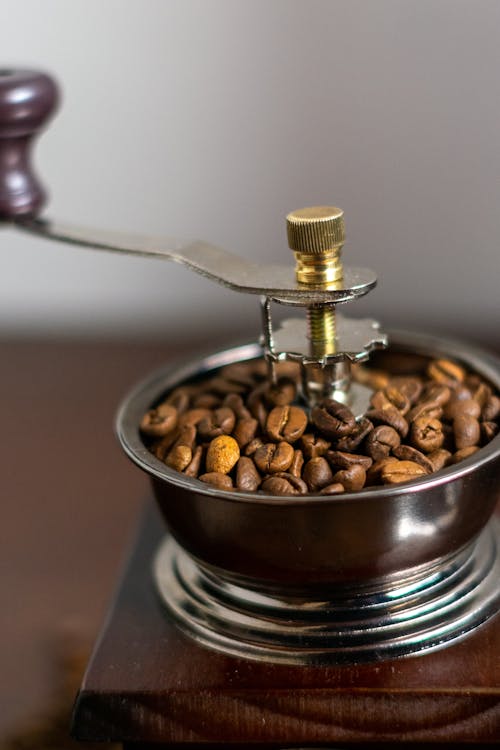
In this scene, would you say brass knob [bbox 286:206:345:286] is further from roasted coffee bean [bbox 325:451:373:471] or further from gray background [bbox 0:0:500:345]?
gray background [bbox 0:0:500:345]

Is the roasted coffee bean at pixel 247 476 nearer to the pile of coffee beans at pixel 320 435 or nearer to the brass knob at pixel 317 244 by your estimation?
the pile of coffee beans at pixel 320 435

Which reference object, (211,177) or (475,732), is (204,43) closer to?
(211,177)

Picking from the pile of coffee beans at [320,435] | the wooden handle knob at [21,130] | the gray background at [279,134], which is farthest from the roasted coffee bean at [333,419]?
the gray background at [279,134]

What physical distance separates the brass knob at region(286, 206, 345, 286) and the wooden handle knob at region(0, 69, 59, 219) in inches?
10.2

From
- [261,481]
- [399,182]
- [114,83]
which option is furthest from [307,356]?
[114,83]

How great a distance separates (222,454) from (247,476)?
2 centimetres

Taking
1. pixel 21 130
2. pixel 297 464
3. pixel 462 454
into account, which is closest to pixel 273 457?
pixel 297 464

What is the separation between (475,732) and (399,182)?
0.86 metres

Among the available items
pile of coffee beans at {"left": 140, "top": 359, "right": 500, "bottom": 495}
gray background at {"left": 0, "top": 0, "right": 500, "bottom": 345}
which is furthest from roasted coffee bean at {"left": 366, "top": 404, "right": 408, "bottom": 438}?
gray background at {"left": 0, "top": 0, "right": 500, "bottom": 345}

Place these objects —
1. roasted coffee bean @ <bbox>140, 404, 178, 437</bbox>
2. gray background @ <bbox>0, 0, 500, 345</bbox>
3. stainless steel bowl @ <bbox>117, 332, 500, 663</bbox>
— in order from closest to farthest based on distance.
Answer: stainless steel bowl @ <bbox>117, 332, 500, 663</bbox> → roasted coffee bean @ <bbox>140, 404, 178, 437</bbox> → gray background @ <bbox>0, 0, 500, 345</bbox>

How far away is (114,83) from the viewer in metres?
1.36

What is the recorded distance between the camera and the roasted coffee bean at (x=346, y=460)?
2.01ft

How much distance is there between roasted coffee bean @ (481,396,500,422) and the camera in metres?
0.66

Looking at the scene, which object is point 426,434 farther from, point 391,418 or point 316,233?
point 316,233
